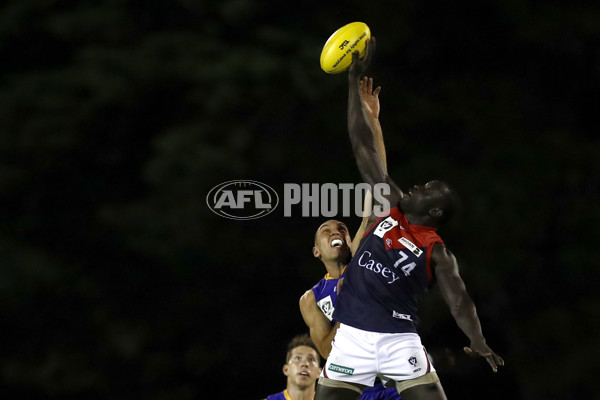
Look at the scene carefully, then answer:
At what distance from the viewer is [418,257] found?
488 cm

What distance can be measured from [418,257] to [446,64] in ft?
28.0

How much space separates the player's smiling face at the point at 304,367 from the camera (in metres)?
7.08

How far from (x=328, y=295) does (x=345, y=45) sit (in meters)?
1.60

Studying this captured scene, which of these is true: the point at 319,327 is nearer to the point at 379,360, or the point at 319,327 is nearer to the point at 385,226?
the point at 379,360

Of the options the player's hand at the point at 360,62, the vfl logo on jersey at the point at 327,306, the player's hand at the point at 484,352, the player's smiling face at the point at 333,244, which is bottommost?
the player's hand at the point at 484,352

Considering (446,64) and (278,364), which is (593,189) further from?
(278,364)

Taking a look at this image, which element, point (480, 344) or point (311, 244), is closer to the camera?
point (480, 344)

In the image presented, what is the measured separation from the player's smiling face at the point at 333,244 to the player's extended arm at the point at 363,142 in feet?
2.52

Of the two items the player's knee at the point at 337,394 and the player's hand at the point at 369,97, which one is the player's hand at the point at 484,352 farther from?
the player's hand at the point at 369,97

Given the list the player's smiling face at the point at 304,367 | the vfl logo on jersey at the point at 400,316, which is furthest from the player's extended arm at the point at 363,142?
the player's smiling face at the point at 304,367

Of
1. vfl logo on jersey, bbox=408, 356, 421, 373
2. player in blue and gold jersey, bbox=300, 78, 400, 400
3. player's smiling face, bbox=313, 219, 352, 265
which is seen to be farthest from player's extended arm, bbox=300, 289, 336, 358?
vfl logo on jersey, bbox=408, 356, 421, 373

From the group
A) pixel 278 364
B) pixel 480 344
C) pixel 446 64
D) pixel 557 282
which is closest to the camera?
pixel 480 344

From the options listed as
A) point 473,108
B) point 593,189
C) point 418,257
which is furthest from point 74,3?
point 418,257

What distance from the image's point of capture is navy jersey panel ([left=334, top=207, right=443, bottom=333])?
4.89 metres
